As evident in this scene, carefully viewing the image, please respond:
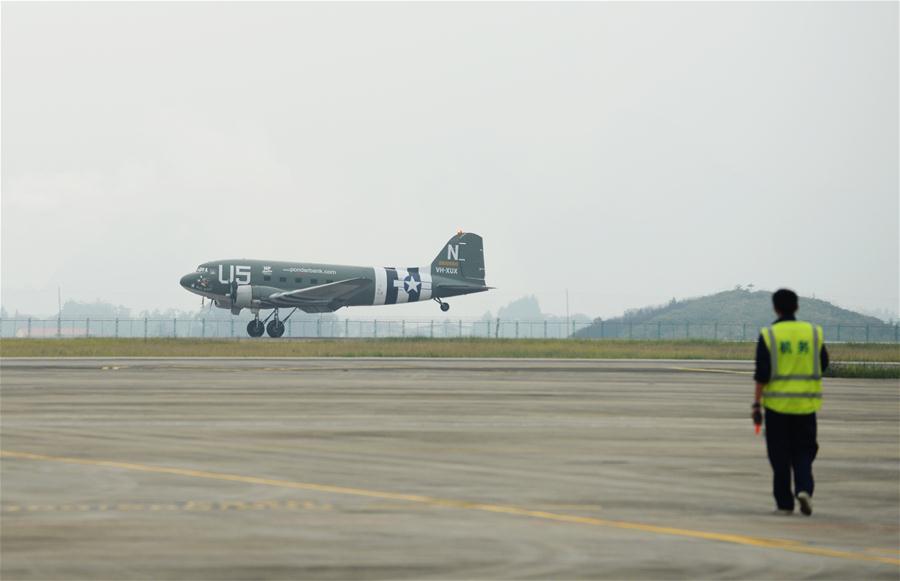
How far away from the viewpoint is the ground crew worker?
11.3m

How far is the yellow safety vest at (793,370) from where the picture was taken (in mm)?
11438

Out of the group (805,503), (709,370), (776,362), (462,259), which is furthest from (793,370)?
(462,259)

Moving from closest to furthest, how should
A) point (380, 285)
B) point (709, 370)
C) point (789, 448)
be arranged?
point (789, 448)
point (709, 370)
point (380, 285)

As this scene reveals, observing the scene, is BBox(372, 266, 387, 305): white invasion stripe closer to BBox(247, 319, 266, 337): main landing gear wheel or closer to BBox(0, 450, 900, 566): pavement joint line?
BBox(247, 319, 266, 337): main landing gear wheel

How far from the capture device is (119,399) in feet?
77.4

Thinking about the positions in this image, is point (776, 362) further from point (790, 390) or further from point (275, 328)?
point (275, 328)

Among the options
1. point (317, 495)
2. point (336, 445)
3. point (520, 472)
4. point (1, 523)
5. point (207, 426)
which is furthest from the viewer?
point (207, 426)

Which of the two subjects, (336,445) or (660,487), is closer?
(660,487)

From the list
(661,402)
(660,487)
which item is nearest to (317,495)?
(660,487)

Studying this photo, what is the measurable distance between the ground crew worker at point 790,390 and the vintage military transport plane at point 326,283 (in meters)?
60.4

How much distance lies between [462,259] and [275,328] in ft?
49.2

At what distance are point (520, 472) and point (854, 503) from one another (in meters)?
3.73

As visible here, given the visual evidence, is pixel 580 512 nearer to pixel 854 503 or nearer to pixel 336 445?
pixel 854 503

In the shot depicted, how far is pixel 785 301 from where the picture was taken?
11805 millimetres
